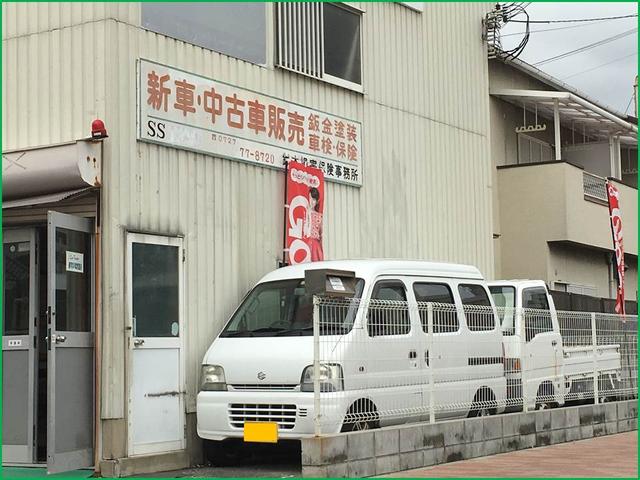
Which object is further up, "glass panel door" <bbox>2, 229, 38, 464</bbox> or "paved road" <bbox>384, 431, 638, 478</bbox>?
"glass panel door" <bbox>2, 229, 38, 464</bbox>

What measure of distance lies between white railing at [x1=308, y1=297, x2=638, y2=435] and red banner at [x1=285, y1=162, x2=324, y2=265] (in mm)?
2358

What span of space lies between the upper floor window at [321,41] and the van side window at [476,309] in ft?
12.2

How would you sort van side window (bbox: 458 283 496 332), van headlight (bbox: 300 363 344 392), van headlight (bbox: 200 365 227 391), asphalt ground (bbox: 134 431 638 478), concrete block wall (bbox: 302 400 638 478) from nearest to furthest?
concrete block wall (bbox: 302 400 638 478) < asphalt ground (bbox: 134 431 638 478) < van headlight (bbox: 300 363 344 392) < van headlight (bbox: 200 365 227 391) < van side window (bbox: 458 283 496 332)

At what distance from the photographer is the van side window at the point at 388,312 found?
11633mm

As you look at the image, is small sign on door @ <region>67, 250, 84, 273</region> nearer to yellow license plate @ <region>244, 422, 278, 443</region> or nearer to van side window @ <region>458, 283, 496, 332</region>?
yellow license plate @ <region>244, 422, 278, 443</region>

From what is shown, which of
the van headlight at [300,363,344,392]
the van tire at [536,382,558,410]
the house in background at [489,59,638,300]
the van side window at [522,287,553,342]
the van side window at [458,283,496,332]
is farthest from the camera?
the house in background at [489,59,638,300]

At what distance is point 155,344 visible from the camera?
12.0 m

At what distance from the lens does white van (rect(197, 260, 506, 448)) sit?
11.0 metres

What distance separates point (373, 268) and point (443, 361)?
1.43 m

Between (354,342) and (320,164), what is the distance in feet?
13.5

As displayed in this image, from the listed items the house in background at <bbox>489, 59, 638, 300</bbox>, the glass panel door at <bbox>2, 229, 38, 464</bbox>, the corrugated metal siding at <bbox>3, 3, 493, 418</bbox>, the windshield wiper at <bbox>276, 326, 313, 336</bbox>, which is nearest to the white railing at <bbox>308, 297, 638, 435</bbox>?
the windshield wiper at <bbox>276, 326, 313, 336</bbox>

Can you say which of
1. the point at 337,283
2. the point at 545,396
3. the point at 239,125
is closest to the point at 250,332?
the point at 337,283

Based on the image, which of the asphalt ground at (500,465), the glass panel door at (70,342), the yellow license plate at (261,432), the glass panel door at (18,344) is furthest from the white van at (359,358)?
the glass panel door at (18,344)

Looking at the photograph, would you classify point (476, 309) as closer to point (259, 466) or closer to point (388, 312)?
point (388, 312)
